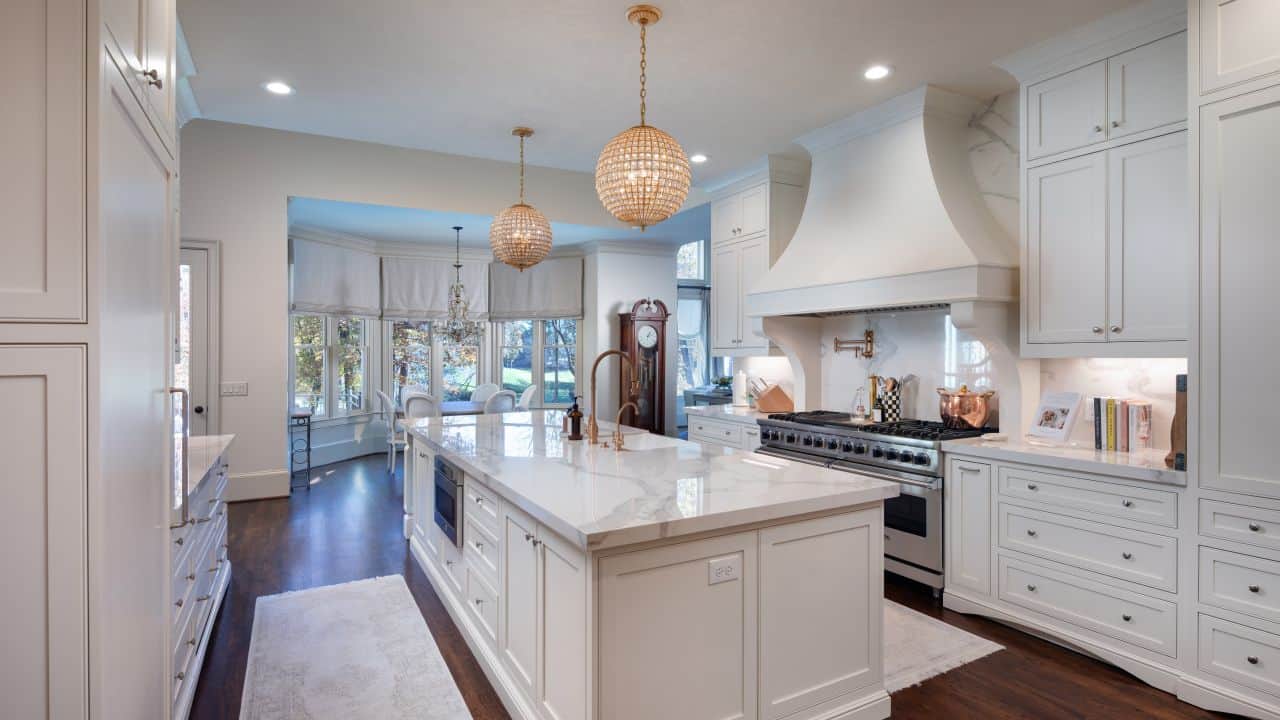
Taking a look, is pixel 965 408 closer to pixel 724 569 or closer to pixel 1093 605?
pixel 1093 605

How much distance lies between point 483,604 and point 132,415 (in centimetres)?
161

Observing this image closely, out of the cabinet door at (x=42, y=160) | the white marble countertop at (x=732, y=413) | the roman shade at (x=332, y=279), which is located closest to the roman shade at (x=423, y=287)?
the roman shade at (x=332, y=279)

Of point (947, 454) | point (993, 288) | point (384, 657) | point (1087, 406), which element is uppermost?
point (993, 288)

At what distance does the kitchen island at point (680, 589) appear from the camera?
183 centimetres

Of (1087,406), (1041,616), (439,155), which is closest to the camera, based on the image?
(1041,616)

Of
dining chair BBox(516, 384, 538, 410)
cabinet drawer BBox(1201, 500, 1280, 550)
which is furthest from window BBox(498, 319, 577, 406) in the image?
cabinet drawer BBox(1201, 500, 1280, 550)

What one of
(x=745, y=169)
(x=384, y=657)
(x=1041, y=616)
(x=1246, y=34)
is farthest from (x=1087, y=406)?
(x=384, y=657)

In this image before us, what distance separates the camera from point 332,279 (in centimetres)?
757

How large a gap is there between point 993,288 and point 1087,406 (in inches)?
30.1

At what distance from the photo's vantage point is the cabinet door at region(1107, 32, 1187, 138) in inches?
110

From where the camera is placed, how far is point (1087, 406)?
11.0 feet

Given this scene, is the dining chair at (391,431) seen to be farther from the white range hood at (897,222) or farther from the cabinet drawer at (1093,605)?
the cabinet drawer at (1093,605)

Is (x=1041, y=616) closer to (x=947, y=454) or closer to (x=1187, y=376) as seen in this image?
(x=947, y=454)

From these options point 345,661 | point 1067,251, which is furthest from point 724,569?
point 1067,251
